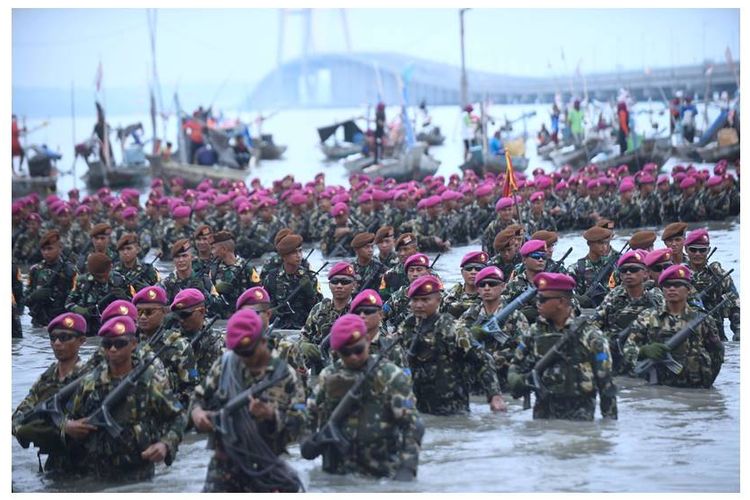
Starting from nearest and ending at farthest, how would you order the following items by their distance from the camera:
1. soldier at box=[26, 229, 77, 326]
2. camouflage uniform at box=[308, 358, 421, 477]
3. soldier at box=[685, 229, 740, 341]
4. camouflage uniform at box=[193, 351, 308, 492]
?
camouflage uniform at box=[193, 351, 308, 492] → camouflage uniform at box=[308, 358, 421, 477] → soldier at box=[685, 229, 740, 341] → soldier at box=[26, 229, 77, 326]

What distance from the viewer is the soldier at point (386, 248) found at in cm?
1579

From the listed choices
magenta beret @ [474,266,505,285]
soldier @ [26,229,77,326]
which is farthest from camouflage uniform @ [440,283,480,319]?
soldier @ [26,229,77,326]

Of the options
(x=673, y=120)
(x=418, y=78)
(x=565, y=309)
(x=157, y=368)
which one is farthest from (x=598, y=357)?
(x=418, y=78)

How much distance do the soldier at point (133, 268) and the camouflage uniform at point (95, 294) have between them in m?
0.13

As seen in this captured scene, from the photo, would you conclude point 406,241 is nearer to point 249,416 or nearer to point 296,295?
point 296,295

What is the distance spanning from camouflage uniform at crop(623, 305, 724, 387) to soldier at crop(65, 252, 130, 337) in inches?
240

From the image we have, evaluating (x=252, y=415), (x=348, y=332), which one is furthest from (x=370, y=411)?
(x=252, y=415)

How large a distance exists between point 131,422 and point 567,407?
10.7 feet

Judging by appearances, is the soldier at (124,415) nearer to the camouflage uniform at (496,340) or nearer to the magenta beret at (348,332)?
the magenta beret at (348,332)

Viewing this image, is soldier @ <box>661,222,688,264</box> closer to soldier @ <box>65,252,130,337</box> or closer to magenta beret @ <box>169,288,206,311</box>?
magenta beret @ <box>169,288,206,311</box>

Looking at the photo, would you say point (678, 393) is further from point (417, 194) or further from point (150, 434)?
point (417, 194)

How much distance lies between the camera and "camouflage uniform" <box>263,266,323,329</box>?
15469 mm

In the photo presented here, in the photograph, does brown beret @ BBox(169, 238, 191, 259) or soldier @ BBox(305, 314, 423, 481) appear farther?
brown beret @ BBox(169, 238, 191, 259)
